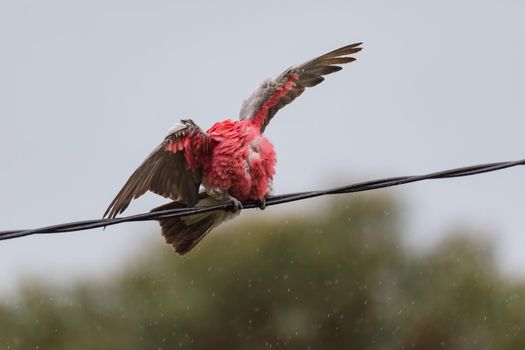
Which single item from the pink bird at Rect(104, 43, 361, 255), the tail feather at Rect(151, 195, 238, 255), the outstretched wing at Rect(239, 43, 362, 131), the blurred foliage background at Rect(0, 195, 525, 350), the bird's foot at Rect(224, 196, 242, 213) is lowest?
the blurred foliage background at Rect(0, 195, 525, 350)

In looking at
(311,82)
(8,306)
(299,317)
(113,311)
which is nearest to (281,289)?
(299,317)

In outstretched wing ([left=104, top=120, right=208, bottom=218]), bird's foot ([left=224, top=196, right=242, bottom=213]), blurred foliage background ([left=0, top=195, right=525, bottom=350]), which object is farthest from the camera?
blurred foliage background ([left=0, top=195, right=525, bottom=350])

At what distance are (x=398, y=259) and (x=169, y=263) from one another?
4.82 meters

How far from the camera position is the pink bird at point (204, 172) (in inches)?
378

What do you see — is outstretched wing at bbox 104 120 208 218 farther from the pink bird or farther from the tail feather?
the tail feather

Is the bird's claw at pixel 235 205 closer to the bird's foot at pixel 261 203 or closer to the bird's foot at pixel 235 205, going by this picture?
the bird's foot at pixel 235 205

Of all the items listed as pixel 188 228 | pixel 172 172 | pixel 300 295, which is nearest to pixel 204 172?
pixel 172 172

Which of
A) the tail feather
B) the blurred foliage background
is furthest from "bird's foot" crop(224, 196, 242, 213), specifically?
the blurred foliage background

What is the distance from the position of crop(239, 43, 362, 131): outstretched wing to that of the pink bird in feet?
0.08

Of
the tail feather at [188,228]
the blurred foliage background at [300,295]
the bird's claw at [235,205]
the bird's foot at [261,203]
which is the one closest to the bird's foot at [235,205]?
the bird's claw at [235,205]

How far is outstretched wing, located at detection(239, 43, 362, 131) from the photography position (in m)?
10.5

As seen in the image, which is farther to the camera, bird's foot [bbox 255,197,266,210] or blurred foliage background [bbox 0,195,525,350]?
blurred foliage background [bbox 0,195,525,350]

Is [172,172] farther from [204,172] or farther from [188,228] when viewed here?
[188,228]

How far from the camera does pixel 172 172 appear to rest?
993 centimetres
